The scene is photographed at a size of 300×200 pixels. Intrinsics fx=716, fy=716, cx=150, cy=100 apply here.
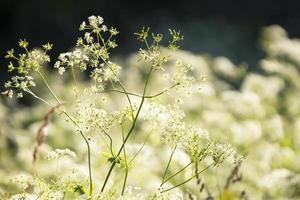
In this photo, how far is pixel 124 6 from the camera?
1347cm

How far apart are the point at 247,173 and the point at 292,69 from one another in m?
2.72

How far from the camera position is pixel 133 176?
16.0ft

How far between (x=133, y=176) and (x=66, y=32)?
7105mm

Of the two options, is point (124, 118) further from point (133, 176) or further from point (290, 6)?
point (290, 6)

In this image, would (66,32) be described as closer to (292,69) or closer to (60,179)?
(292,69)

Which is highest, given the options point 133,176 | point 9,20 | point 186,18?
point 186,18

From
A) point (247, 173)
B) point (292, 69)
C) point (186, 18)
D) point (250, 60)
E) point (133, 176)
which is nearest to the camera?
point (133, 176)

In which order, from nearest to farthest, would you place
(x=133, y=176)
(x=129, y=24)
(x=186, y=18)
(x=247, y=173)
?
(x=133, y=176) < (x=247, y=173) < (x=129, y=24) < (x=186, y=18)

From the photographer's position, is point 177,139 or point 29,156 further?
point 29,156

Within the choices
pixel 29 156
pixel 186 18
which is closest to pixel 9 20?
pixel 186 18

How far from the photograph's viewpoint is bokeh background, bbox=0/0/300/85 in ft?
38.3

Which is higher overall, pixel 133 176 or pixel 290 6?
pixel 290 6

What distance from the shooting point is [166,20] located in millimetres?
13289

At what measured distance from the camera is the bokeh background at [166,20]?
11.7 metres
